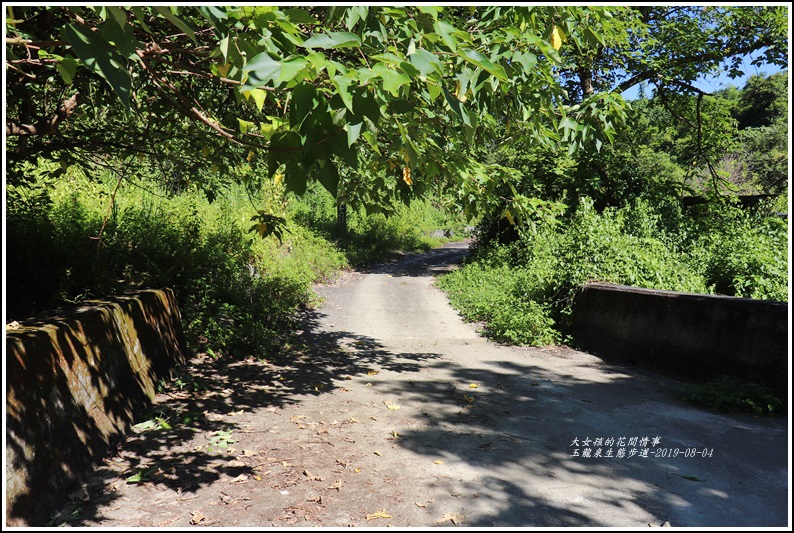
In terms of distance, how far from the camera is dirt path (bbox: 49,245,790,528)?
344 cm

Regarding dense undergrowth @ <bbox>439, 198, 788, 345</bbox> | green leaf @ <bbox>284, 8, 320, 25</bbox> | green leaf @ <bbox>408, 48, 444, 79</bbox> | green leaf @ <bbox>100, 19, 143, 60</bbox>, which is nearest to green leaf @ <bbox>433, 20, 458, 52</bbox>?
green leaf @ <bbox>408, 48, 444, 79</bbox>

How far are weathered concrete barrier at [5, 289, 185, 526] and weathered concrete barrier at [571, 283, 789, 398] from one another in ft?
19.8

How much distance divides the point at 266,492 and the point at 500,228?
44.1 feet

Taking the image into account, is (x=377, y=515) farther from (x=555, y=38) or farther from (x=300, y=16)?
(x=555, y=38)

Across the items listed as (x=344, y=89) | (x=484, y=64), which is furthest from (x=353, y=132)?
(x=484, y=64)

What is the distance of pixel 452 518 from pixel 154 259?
602cm

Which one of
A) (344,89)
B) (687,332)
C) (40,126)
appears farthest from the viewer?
(687,332)

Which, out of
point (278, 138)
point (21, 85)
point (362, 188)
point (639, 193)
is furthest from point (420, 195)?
point (639, 193)

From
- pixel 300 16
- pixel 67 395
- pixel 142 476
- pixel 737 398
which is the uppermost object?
pixel 300 16

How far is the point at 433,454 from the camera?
439 cm

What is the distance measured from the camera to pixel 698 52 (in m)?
12.6

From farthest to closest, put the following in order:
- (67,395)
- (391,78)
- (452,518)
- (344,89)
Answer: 1. (67,395)
2. (452,518)
3. (391,78)
4. (344,89)

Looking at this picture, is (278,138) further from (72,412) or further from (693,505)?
(693,505)

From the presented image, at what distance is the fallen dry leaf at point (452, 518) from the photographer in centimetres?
332
